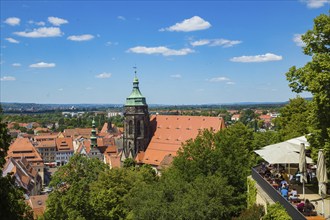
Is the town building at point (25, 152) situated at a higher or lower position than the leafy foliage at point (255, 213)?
lower

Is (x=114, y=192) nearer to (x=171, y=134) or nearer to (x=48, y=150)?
(x=171, y=134)

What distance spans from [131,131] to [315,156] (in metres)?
48.1

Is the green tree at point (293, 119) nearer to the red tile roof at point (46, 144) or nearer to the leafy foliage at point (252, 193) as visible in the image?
the leafy foliage at point (252, 193)

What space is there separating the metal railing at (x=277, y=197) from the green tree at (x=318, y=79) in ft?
10.1

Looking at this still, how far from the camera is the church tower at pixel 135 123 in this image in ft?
213

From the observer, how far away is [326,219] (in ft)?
46.0

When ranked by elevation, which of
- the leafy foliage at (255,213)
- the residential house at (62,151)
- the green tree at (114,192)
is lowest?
the residential house at (62,151)

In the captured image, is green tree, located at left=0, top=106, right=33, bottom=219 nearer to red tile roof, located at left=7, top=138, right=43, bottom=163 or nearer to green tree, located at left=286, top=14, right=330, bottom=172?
green tree, located at left=286, top=14, right=330, bottom=172

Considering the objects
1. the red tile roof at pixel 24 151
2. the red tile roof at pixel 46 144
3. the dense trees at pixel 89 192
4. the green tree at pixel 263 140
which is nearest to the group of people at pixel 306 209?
the dense trees at pixel 89 192

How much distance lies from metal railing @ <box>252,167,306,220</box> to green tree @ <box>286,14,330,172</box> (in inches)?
121

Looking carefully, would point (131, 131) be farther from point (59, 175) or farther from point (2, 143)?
point (2, 143)

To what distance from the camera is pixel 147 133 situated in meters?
66.8

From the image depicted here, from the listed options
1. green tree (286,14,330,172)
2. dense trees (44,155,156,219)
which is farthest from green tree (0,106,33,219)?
green tree (286,14,330,172)

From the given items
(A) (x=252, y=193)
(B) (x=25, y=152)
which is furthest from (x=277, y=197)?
(B) (x=25, y=152)
